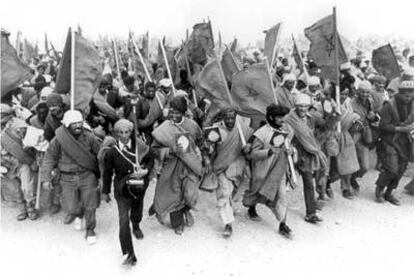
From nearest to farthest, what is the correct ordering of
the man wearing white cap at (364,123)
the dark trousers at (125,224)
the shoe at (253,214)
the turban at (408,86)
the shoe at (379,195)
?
the dark trousers at (125,224), the shoe at (253,214), the turban at (408,86), the shoe at (379,195), the man wearing white cap at (364,123)

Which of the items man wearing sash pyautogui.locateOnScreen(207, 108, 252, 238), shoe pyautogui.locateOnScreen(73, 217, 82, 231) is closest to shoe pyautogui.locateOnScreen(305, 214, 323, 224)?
man wearing sash pyautogui.locateOnScreen(207, 108, 252, 238)

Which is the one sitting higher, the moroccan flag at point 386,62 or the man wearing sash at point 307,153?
the moroccan flag at point 386,62

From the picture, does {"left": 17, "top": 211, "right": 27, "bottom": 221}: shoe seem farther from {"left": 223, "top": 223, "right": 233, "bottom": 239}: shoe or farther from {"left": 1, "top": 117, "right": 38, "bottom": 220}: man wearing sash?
{"left": 223, "top": 223, "right": 233, "bottom": 239}: shoe

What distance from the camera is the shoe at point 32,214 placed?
241 inches

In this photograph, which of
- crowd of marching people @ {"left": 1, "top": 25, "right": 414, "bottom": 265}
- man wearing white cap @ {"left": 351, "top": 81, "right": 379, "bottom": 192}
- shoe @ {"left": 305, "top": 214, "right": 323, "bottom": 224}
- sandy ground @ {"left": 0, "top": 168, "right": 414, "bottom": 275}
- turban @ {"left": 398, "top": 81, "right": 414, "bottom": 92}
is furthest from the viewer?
man wearing white cap @ {"left": 351, "top": 81, "right": 379, "bottom": 192}

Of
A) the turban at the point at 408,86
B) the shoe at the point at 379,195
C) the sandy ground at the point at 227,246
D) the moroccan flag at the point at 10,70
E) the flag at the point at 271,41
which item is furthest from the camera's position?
the shoe at the point at 379,195

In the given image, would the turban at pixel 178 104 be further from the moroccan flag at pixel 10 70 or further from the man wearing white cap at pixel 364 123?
the man wearing white cap at pixel 364 123

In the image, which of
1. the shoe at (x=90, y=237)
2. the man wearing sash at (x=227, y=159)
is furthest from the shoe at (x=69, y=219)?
the man wearing sash at (x=227, y=159)

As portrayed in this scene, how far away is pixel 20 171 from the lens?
616 cm

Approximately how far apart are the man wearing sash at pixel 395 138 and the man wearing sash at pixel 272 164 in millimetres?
1976

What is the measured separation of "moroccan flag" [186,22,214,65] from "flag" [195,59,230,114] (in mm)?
2524

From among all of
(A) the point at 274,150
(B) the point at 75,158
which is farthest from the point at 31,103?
(A) the point at 274,150

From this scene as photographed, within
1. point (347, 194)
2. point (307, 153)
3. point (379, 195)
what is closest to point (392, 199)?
point (379, 195)

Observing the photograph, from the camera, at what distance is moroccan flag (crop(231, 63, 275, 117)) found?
18.4 feet
